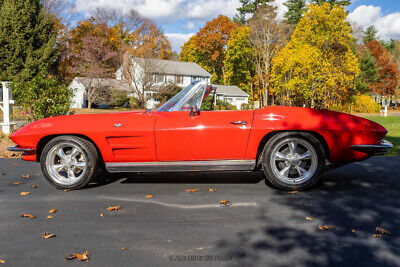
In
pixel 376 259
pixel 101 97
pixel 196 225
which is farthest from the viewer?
pixel 101 97

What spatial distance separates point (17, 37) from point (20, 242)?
3515cm

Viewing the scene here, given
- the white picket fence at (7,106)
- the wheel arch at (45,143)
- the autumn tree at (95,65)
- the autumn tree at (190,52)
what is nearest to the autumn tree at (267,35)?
the autumn tree at (95,65)

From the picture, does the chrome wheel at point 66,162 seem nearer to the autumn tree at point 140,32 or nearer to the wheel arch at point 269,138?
the wheel arch at point 269,138

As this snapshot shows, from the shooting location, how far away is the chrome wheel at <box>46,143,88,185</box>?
14.6 ft

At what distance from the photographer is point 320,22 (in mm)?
33656

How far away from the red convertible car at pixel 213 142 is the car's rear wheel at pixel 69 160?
0.01 m

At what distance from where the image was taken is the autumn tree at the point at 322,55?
105ft

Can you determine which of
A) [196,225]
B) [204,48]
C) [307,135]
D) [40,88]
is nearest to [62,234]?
[196,225]

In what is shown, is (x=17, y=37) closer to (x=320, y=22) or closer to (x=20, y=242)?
(x=320, y=22)

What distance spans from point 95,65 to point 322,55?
24393 mm

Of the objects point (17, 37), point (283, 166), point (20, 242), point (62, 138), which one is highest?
point (17, 37)

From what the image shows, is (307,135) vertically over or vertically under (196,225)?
over

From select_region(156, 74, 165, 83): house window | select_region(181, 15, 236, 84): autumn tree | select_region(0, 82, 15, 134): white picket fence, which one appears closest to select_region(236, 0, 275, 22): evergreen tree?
select_region(181, 15, 236, 84): autumn tree

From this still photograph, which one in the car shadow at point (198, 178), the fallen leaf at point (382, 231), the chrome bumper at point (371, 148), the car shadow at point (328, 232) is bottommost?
the car shadow at point (198, 178)
